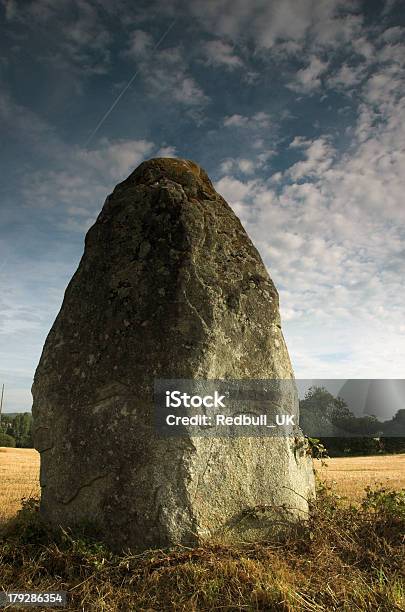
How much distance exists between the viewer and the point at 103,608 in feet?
14.8

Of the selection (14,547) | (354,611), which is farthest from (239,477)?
(14,547)

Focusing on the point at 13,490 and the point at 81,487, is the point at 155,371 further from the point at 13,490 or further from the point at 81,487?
the point at 13,490

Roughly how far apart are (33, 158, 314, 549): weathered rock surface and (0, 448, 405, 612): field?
0.81 ft

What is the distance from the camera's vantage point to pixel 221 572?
4863 millimetres

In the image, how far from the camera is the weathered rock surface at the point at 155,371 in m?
5.45

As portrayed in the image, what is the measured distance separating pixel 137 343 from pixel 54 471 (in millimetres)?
1743

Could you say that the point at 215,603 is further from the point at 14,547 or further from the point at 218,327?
the point at 218,327

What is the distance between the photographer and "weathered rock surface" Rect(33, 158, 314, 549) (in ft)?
17.9

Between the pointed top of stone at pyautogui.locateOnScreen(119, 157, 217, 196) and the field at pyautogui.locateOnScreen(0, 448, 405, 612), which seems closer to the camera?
the field at pyautogui.locateOnScreen(0, 448, 405, 612)

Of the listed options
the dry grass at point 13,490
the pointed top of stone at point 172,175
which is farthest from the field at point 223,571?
the pointed top of stone at point 172,175

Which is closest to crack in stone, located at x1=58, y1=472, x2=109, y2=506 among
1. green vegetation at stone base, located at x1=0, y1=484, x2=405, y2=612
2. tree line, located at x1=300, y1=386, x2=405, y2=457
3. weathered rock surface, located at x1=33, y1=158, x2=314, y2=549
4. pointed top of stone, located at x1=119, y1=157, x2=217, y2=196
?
weathered rock surface, located at x1=33, y1=158, x2=314, y2=549

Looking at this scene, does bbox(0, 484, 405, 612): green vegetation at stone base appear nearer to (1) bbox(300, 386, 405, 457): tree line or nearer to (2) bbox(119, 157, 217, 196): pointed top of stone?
(2) bbox(119, 157, 217, 196): pointed top of stone

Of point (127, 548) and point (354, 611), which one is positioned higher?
point (127, 548)

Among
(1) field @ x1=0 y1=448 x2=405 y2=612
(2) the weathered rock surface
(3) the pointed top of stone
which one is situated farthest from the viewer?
(3) the pointed top of stone
